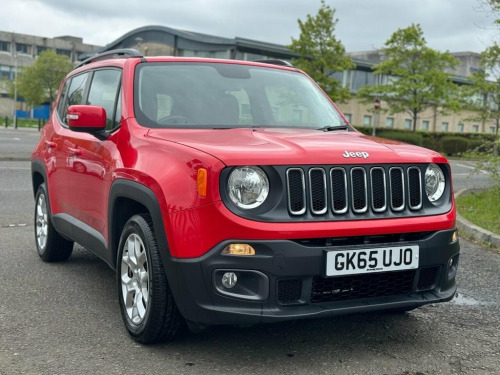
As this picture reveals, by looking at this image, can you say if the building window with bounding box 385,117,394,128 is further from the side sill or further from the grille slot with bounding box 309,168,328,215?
the grille slot with bounding box 309,168,328,215

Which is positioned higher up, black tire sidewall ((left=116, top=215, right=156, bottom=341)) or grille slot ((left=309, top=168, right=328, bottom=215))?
grille slot ((left=309, top=168, right=328, bottom=215))

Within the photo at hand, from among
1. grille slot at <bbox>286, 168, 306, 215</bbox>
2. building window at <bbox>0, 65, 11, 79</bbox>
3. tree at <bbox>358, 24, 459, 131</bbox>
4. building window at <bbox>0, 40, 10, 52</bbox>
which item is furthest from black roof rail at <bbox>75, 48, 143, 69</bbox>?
building window at <bbox>0, 40, 10, 52</bbox>

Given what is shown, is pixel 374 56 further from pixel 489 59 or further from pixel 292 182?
pixel 292 182

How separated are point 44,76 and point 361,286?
60.9 m

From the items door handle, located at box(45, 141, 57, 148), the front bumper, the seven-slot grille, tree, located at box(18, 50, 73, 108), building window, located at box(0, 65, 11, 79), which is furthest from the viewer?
building window, located at box(0, 65, 11, 79)

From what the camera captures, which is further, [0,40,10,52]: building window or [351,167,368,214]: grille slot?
[0,40,10,52]: building window

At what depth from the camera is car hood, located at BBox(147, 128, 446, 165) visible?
10.8ft

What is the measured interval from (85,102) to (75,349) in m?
2.32

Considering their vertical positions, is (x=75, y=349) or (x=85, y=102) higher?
(x=85, y=102)

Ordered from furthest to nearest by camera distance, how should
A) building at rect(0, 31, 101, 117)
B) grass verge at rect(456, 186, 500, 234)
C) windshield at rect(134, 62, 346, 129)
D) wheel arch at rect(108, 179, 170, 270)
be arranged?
building at rect(0, 31, 101, 117) → grass verge at rect(456, 186, 500, 234) → windshield at rect(134, 62, 346, 129) → wheel arch at rect(108, 179, 170, 270)

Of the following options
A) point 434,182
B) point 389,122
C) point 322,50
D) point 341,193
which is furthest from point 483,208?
point 389,122

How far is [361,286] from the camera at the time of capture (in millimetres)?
3471

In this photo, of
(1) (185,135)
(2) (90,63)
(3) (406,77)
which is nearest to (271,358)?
(1) (185,135)

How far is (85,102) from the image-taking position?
208 inches
